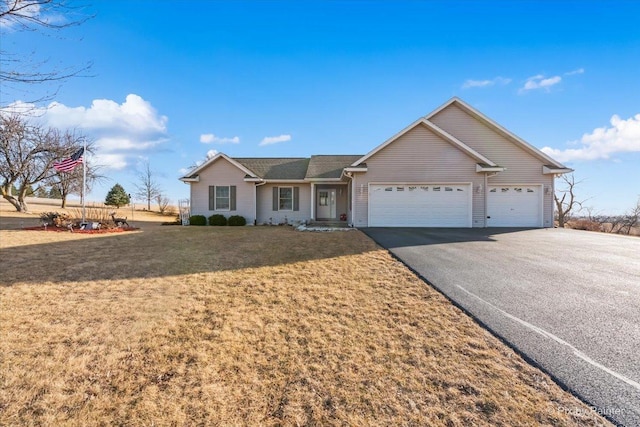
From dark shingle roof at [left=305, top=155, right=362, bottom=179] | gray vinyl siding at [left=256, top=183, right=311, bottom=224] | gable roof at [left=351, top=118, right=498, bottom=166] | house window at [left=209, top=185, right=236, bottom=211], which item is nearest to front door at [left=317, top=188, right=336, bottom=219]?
gray vinyl siding at [left=256, top=183, right=311, bottom=224]

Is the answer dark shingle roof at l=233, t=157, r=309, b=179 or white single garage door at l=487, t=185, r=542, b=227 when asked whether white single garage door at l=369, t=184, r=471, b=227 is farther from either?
dark shingle roof at l=233, t=157, r=309, b=179

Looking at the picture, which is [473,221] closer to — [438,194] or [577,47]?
[438,194]

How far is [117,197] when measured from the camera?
41.1 meters

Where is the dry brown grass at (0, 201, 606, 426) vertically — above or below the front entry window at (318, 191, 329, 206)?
below

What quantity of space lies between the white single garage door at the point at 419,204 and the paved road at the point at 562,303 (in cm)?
545

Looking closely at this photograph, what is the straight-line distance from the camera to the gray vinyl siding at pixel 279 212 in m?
18.9

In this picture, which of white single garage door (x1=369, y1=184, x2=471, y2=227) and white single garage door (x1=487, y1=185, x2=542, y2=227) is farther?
white single garage door (x1=487, y1=185, x2=542, y2=227)

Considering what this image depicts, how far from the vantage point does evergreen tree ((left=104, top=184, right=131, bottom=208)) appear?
1608 inches

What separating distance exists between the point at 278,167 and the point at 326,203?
4.40 m

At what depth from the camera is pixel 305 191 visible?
18.9 metres

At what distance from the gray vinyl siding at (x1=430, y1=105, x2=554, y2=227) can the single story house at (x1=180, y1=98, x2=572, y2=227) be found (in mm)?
52

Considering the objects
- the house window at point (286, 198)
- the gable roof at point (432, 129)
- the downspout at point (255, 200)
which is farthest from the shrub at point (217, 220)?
the gable roof at point (432, 129)

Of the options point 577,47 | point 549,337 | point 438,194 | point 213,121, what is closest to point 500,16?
point 577,47

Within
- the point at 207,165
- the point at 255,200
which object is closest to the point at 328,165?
the point at 255,200
